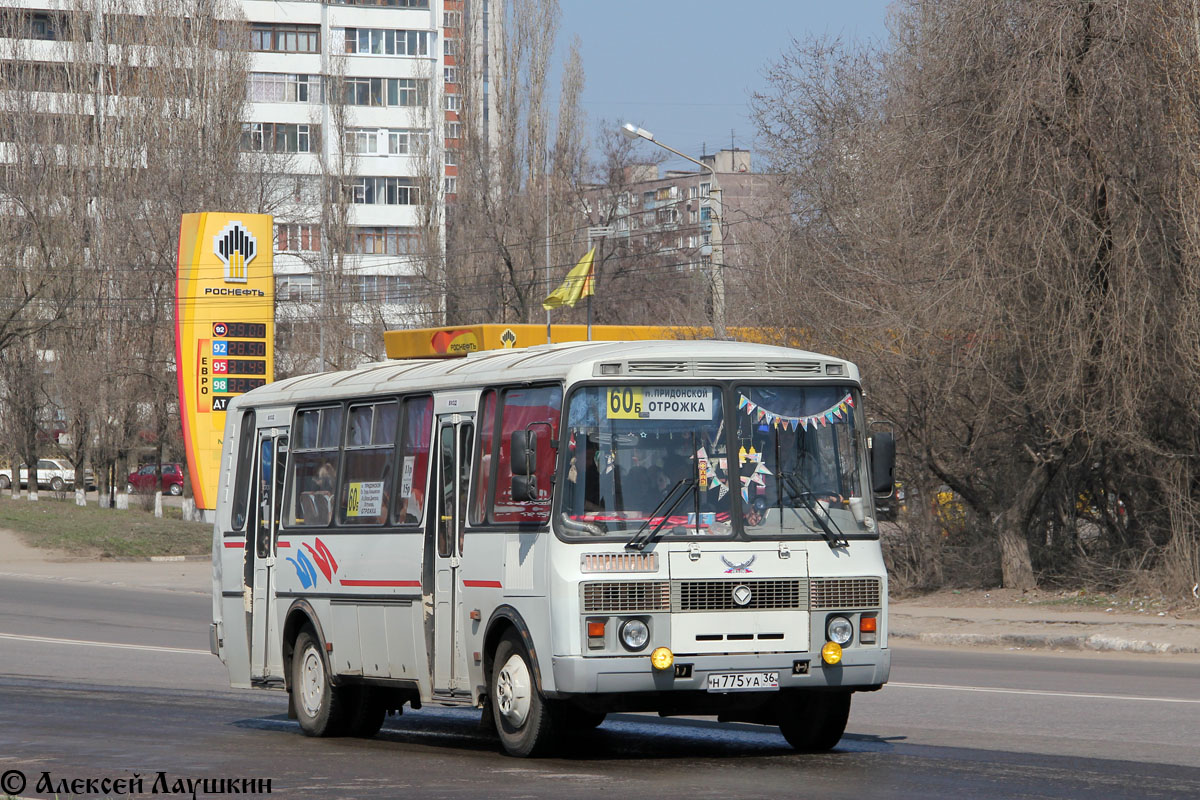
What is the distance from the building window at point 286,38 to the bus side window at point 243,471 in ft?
258

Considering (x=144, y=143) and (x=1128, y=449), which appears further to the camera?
(x=144, y=143)

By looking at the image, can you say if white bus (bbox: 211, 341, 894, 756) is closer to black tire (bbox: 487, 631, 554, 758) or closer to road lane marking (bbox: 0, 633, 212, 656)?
black tire (bbox: 487, 631, 554, 758)

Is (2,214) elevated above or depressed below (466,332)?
above

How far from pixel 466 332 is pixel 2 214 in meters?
29.3

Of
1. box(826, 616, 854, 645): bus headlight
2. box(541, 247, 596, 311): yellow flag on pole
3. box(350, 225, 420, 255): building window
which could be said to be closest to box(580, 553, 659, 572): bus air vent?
box(826, 616, 854, 645): bus headlight


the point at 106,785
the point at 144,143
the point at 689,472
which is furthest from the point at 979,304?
the point at 144,143

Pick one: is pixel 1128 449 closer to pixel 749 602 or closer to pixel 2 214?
pixel 749 602

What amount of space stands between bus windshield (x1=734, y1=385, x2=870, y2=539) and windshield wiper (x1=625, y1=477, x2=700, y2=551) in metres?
0.33

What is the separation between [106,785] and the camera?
945 centimetres

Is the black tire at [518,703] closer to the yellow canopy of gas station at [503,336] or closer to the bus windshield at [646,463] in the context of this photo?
the bus windshield at [646,463]

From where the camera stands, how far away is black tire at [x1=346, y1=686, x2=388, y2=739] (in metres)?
12.7

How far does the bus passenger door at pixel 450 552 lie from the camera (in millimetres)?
11031

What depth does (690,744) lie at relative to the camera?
1154 cm

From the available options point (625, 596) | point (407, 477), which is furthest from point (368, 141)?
point (625, 596)
